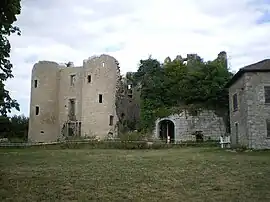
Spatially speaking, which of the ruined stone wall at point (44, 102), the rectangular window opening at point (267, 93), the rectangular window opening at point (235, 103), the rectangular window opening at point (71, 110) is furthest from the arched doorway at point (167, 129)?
the rectangular window opening at point (267, 93)

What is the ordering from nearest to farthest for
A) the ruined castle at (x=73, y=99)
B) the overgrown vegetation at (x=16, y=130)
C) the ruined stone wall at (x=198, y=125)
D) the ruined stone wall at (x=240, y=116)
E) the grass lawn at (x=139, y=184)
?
the grass lawn at (x=139, y=184)
the ruined stone wall at (x=240, y=116)
the ruined stone wall at (x=198, y=125)
the ruined castle at (x=73, y=99)
the overgrown vegetation at (x=16, y=130)

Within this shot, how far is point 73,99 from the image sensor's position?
4225 centimetres

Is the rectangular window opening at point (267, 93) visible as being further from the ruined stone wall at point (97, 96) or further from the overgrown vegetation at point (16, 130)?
the overgrown vegetation at point (16, 130)

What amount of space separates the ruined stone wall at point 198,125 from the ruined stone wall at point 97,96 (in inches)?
Answer: 229

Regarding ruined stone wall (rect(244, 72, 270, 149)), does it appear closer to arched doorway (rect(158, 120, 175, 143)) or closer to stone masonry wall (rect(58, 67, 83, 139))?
arched doorway (rect(158, 120, 175, 143))

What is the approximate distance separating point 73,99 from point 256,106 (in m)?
22.7

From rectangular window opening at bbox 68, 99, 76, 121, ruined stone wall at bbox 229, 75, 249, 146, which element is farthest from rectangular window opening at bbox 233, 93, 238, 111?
rectangular window opening at bbox 68, 99, 76, 121

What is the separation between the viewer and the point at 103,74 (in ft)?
130

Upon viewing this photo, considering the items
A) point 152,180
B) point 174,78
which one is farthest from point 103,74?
point 152,180

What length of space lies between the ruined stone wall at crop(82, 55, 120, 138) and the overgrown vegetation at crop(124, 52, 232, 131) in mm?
2996

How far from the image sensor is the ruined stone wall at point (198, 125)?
35969 millimetres

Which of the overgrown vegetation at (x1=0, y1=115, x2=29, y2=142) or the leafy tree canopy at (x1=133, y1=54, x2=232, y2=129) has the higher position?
the leafy tree canopy at (x1=133, y1=54, x2=232, y2=129)

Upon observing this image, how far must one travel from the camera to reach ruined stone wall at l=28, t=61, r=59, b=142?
42.6 meters

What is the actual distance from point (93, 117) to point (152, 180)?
1105 inches
